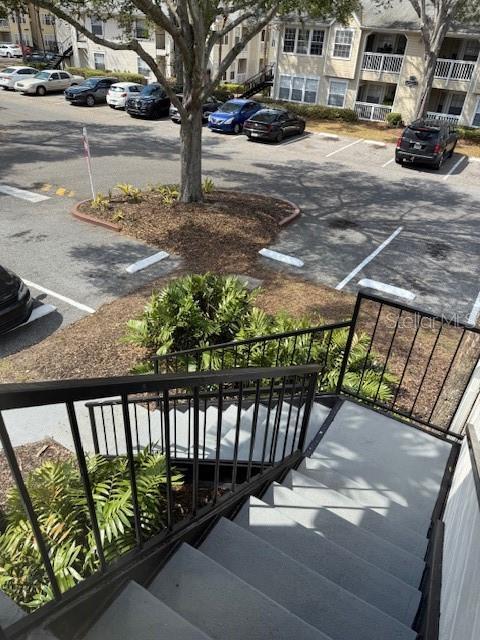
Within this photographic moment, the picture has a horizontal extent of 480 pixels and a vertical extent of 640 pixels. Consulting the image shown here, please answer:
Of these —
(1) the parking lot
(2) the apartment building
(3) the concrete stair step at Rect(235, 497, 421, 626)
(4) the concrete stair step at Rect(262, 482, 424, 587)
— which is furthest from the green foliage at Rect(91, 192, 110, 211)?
(2) the apartment building

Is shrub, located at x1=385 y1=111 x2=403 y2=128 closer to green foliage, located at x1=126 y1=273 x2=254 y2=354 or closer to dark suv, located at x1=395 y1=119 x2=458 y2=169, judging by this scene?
dark suv, located at x1=395 y1=119 x2=458 y2=169

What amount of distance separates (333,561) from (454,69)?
30.1 m

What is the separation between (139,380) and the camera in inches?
73.4

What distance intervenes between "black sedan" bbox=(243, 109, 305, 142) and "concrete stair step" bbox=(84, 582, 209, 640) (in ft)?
71.3

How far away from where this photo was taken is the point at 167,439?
2.27m

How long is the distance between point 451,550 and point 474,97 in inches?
1146

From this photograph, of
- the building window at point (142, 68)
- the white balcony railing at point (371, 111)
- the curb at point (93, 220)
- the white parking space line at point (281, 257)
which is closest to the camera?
the white parking space line at point (281, 257)

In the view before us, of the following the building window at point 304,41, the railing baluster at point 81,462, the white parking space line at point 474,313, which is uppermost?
the building window at point 304,41

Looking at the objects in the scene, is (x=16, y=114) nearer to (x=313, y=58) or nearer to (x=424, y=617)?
(x=313, y=58)

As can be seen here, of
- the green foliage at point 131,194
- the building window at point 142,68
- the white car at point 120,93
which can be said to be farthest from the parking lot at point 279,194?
the building window at point 142,68

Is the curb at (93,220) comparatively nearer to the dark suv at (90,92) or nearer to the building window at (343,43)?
the dark suv at (90,92)

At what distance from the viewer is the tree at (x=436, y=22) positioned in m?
21.3

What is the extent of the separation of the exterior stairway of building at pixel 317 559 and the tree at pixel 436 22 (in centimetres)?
2403

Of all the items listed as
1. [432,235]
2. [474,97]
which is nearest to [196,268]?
[432,235]
